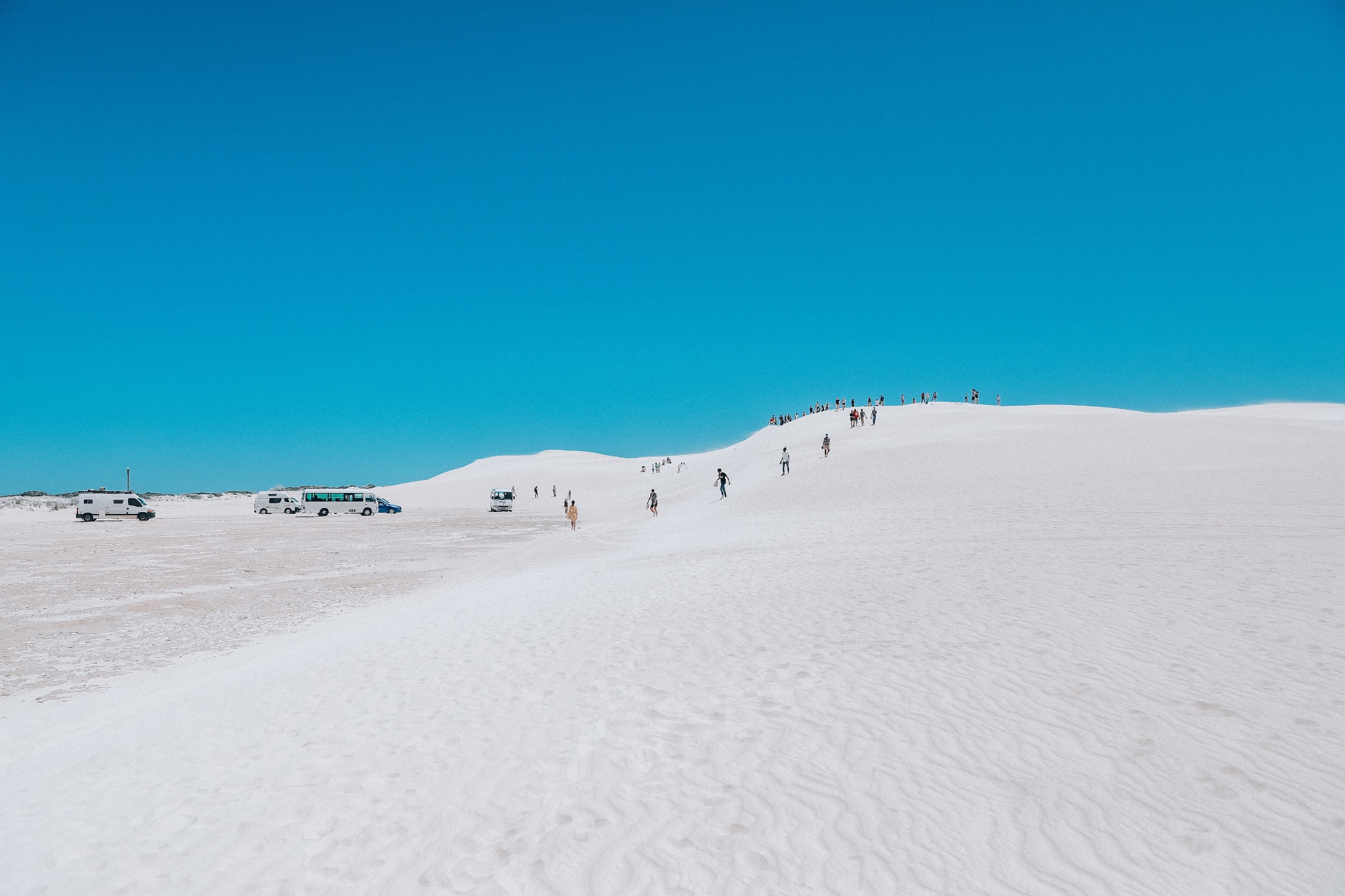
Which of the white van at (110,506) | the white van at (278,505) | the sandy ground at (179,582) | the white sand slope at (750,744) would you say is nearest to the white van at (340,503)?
the white van at (278,505)

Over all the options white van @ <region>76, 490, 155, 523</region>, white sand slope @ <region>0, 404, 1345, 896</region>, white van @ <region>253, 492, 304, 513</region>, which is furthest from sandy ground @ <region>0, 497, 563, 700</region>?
white van @ <region>253, 492, 304, 513</region>

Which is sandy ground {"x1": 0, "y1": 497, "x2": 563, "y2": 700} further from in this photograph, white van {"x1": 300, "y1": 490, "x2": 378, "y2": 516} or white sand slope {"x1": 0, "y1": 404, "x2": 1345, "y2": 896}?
white van {"x1": 300, "y1": 490, "x2": 378, "y2": 516}

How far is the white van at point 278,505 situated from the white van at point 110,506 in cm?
772

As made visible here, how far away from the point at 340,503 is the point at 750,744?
53.9m

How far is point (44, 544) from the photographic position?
28.5 meters

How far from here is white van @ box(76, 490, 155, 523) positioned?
44.2m

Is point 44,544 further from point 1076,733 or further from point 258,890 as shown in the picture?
point 1076,733

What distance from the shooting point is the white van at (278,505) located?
51.9 metres

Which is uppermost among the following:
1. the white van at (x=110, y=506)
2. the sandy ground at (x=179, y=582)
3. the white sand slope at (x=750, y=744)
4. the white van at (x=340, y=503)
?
the white van at (x=110, y=506)

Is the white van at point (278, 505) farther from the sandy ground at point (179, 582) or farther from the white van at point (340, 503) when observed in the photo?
the sandy ground at point (179, 582)

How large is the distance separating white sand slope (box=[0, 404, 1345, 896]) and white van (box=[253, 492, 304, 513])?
1800 inches

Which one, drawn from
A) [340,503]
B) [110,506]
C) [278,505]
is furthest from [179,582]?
[278,505]

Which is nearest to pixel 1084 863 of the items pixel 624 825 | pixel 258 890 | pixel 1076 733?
pixel 1076 733

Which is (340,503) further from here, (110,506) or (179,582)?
(179,582)
